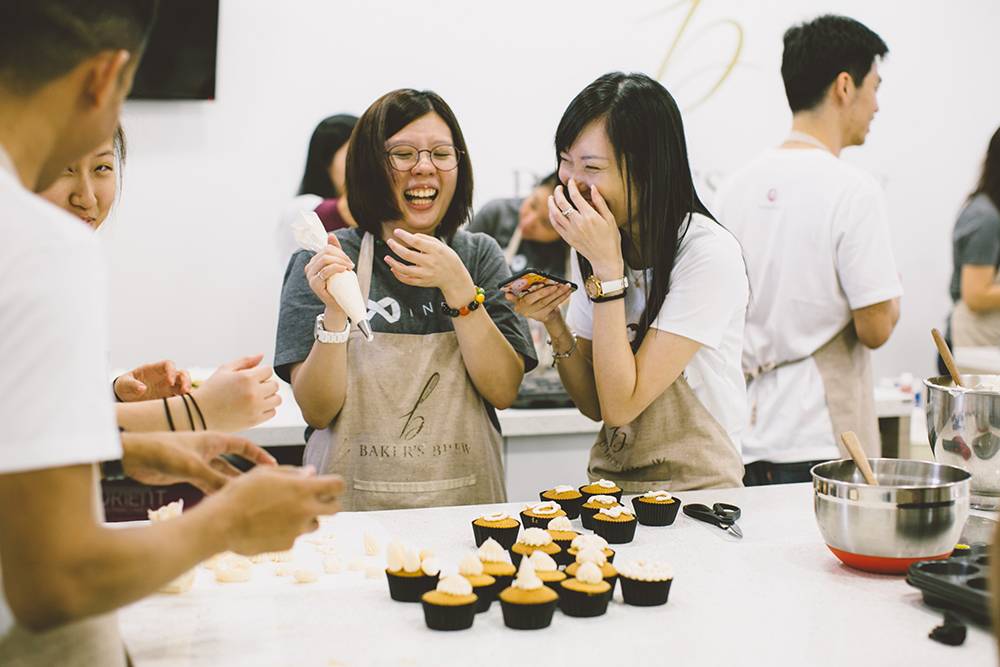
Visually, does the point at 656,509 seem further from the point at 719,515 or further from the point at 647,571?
the point at 647,571

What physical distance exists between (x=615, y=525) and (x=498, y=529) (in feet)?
0.70

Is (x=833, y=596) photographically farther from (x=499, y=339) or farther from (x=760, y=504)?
(x=499, y=339)

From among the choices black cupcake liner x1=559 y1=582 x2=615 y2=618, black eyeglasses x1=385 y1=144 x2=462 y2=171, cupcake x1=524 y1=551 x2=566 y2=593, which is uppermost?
black eyeglasses x1=385 y1=144 x2=462 y2=171

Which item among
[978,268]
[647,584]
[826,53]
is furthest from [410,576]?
[978,268]

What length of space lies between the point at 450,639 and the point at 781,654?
0.45 meters

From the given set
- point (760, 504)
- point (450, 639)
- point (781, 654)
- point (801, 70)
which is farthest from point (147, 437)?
point (801, 70)

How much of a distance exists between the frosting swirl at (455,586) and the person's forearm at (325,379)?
2.87 feet

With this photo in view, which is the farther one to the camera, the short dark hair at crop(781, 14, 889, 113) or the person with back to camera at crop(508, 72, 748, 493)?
the short dark hair at crop(781, 14, 889, 113)

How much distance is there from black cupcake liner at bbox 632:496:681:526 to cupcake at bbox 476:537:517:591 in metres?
0.38

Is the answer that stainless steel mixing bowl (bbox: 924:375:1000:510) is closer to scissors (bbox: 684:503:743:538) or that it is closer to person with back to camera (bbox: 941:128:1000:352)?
scissors (bbox: 684:503:743:538)

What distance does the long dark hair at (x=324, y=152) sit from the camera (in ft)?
13.7

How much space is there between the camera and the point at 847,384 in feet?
9.37

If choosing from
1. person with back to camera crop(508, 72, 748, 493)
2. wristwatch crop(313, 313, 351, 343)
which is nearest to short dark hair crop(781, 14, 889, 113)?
person with back to camera crop(508, 72, 748, 493)

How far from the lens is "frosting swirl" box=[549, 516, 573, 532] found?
1802 mm
